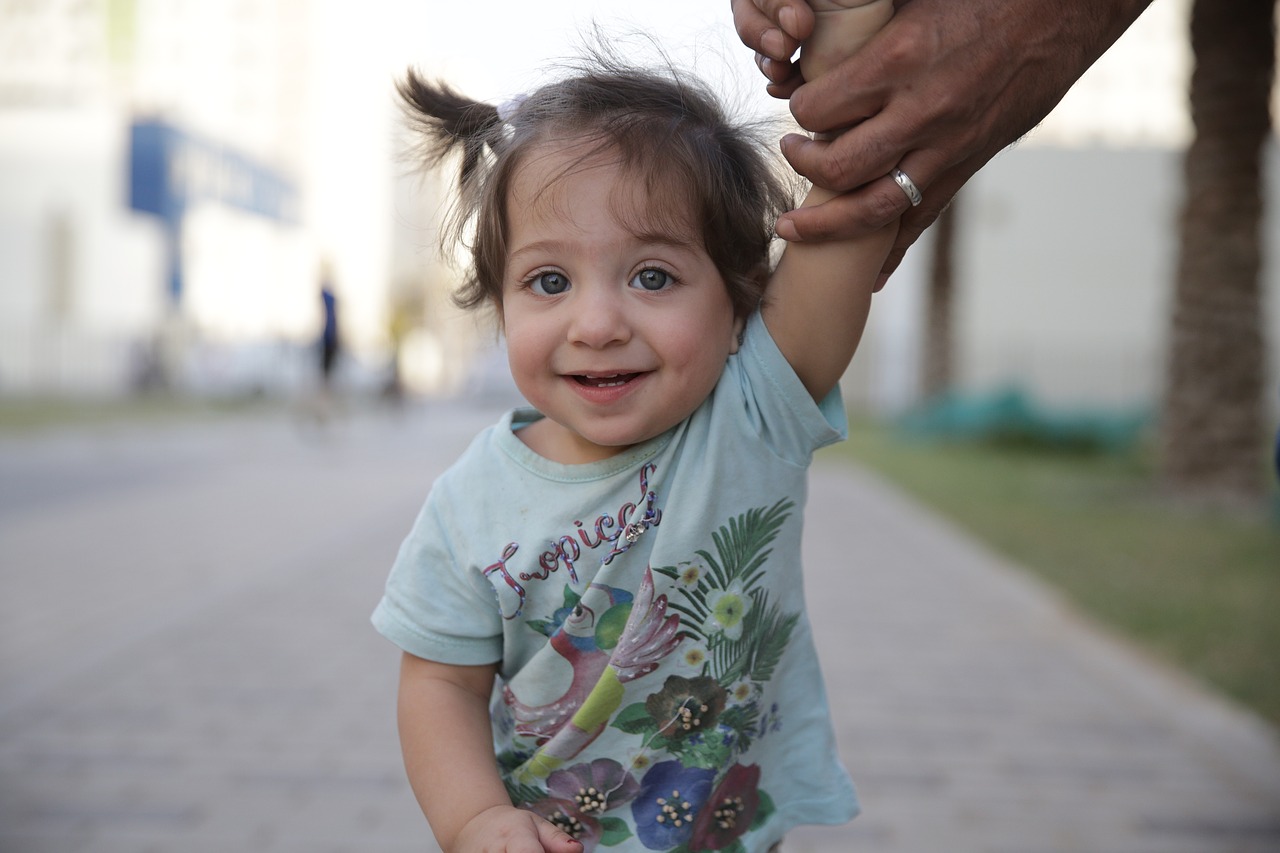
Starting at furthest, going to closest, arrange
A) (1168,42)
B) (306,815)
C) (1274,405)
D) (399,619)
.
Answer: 1. (1168,42)
2. (1274,405)
3. (306,815)
4. (399,619)

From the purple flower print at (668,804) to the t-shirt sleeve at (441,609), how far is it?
0.25 metres

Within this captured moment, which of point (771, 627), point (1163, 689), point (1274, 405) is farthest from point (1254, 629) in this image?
point (1274, 405)

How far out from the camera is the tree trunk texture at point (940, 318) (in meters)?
15.3

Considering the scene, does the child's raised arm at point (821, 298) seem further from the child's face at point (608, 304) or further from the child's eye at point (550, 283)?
the child's eye at point (550, 283)

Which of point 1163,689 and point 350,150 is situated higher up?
point 350,150

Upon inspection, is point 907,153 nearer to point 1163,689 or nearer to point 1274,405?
point 1163,689

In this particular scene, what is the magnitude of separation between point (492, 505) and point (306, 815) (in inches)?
78.6

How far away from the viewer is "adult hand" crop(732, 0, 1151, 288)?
125 centimetres

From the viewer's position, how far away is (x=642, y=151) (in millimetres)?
1408

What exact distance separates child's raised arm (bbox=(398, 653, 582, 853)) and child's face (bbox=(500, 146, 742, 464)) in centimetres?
35

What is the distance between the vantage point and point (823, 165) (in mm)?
1305

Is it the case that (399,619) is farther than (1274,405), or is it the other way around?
(1274,405)

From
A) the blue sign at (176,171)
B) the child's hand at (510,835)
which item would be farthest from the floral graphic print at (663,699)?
the blue sign at (176,171)

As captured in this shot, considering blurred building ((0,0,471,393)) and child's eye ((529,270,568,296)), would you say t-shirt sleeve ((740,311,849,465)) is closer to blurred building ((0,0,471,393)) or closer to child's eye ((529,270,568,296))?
child's eye ((529,270,568,296))
